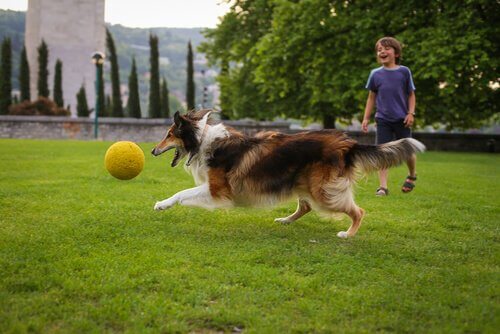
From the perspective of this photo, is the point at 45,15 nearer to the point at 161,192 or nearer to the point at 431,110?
the point at 431,110

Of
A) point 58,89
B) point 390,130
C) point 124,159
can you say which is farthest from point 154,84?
point 390,130

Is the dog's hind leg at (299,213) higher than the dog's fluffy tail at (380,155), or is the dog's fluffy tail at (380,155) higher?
the dog's fluffy tail at (380,155)

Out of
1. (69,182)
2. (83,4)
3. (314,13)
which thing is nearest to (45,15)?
(83,4)

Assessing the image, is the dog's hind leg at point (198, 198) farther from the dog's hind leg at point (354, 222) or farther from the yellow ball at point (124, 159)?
the yellow ball at point (124, 159)

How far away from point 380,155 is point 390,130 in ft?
9.33

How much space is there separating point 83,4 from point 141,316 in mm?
45266

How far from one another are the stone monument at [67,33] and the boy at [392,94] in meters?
40.6

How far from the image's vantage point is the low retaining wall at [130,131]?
1152 inches

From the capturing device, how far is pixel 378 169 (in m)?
5.59

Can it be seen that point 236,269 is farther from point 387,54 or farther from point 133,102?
point 133,102

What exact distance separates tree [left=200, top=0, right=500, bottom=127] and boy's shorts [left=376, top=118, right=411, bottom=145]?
37.2 feet

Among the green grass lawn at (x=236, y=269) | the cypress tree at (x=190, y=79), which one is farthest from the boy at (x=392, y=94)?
the cypress tree at (x=190, y=79)

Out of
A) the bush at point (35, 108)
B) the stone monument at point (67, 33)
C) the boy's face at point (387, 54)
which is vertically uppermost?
the stone monument at point (67, 33)

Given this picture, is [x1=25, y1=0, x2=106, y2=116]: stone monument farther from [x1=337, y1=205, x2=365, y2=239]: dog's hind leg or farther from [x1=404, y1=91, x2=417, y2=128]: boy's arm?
[x1=337, y1=205, x2=365, y2=239]: dog's hind leg
